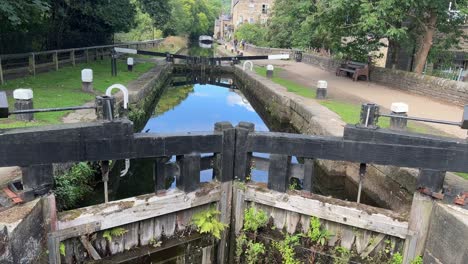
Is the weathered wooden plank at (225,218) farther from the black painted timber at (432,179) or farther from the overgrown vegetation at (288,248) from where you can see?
the black painted timber at (432,179)

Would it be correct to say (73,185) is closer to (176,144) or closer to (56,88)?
(176,144)

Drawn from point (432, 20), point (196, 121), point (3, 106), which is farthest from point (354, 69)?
point (3, 106)

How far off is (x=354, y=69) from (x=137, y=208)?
1375 cm

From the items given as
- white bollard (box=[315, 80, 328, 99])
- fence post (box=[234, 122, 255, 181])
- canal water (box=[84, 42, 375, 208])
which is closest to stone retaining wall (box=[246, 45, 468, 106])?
white bollard (box=[315, 80, 328, 99])

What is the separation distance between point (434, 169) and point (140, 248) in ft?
10.9

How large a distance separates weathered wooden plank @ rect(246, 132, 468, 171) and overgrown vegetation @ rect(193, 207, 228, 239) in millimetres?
950

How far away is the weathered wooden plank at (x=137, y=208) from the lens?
3.67 metres

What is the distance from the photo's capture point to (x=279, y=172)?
4.28m

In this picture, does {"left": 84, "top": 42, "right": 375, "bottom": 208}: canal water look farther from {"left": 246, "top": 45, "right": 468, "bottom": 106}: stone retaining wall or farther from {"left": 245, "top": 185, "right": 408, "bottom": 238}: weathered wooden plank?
{"left": 246, "top": 45, "right": 468, "bottom": 106}: stone retaining wall

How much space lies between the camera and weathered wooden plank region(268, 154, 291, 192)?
165 inches

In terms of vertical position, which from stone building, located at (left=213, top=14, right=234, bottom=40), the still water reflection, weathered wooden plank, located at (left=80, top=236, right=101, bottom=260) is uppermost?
stone building, located at (left=213, top=14, right=234, bottom=40)

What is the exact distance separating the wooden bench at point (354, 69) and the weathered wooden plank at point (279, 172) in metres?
11.9

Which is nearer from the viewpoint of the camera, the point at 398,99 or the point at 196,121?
the point at 398,99

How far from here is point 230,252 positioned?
4652mm
